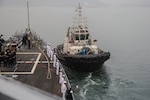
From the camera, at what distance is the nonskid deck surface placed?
16350 millimetres

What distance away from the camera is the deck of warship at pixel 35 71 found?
53.6 feet

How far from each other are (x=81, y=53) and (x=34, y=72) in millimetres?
13412

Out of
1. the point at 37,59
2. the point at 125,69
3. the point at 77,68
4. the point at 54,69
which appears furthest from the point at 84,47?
the point at 54,69

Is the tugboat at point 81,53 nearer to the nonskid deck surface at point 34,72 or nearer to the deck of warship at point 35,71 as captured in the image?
the deck of warship at point 35,71

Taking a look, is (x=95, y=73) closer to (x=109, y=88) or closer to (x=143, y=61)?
(x=109, y=88)

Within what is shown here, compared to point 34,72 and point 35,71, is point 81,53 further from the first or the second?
point 34,72

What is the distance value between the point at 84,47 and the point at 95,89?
8738 mm

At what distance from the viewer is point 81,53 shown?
106 ft

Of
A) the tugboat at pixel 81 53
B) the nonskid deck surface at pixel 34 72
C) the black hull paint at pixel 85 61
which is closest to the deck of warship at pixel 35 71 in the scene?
the nonskid deck surface at pixel 34 72

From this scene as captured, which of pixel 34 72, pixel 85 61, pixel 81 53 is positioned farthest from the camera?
pixel 81 53

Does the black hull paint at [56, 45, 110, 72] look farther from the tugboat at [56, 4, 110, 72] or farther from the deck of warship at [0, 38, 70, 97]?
the deck of warship at [0, 38, 70, 97]

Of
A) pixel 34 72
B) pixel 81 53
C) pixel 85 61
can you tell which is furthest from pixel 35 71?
pixel 81 53

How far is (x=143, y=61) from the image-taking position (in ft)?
139

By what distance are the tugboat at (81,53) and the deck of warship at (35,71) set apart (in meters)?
5.84
